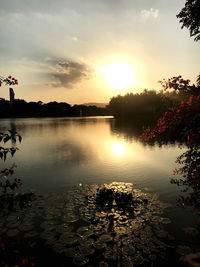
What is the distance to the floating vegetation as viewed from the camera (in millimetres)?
7141

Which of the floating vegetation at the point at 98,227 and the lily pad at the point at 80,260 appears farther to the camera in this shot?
the floating vegetation at the point at 98,227

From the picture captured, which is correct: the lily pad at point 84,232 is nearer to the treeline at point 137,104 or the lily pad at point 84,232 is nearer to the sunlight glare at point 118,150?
the sunlight glare at point 118,150

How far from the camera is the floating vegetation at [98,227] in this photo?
281 inches

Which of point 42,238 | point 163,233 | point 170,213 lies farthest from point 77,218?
point 170,213

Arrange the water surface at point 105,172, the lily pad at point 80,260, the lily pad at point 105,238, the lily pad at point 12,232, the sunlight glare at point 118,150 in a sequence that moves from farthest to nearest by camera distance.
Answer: the sunlight glare at point 118,150 → the water surface at point 105,172 → the lily pad at point 12,232 → the lily pad at point 105,238 → the lily pad at point 80,260

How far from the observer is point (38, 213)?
1003 centimetres

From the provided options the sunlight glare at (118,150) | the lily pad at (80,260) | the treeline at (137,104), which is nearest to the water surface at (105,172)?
the sunlight glare at (118,150)

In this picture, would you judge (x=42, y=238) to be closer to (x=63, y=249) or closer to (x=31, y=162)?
(x=63, y=249)

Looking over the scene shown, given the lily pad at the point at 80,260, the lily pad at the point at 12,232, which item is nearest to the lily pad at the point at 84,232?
the lily pad at the point at 80,260

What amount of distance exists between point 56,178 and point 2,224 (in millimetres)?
7903

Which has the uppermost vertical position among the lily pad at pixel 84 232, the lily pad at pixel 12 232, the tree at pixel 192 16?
the tree at pixel 192 16

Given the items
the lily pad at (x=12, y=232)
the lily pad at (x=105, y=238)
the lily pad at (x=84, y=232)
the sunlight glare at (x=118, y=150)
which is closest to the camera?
the lily pad at (x=105, y=238)

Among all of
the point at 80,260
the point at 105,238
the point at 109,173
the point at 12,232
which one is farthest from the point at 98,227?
the point at 109,173

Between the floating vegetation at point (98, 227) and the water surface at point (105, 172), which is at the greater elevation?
the floating vegetation at point (98, 227)
